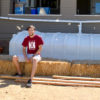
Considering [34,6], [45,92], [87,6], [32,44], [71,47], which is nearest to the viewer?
[45,92]

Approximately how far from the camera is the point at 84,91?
5379 millimetres

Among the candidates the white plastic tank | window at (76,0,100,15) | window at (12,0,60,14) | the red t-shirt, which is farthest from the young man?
window at (76,0,100,15)

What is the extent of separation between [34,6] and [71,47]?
424cm

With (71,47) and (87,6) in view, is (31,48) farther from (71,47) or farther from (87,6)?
(87,6)

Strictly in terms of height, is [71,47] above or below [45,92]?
above

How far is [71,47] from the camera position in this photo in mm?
6965

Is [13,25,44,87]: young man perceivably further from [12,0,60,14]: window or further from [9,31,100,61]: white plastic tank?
[12,0,60,14]: window

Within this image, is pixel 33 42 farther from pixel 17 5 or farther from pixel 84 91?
pixel 17 5

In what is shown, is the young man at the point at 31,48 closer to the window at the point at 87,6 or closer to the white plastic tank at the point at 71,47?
the white plastic tank at the point at 71,47

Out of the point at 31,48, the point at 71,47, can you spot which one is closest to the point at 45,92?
the point at 31,48

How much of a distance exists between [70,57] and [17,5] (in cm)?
353

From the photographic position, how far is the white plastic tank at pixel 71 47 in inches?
272

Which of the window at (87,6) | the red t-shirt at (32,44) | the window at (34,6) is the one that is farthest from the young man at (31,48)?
the window at (87,6)

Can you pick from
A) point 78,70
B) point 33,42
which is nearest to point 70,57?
point 78,70
